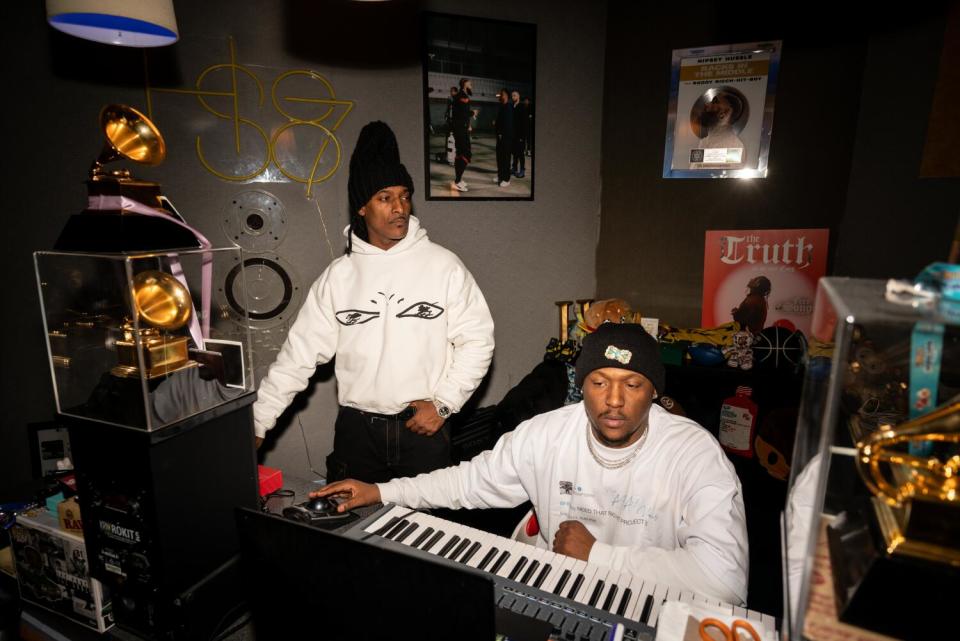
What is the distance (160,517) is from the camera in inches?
44.6

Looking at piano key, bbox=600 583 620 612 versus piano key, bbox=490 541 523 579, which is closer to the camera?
piano key, bbox=600 583 620 612

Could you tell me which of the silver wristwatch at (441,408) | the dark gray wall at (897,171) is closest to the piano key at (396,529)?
the silver wristwatch at (441,408)

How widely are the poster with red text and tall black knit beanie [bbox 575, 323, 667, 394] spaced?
1860mm

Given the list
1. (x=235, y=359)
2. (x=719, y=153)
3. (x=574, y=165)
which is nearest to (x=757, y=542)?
(x=719, y=153)

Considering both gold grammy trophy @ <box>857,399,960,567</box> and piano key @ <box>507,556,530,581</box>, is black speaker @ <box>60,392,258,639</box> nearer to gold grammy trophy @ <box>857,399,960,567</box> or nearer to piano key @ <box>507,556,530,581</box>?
piano key @ <box>507,556,530,581</box>

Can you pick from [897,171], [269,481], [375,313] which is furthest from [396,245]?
[897,171]

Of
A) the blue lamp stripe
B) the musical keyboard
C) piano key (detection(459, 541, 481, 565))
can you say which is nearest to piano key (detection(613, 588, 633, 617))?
the musical keyboard

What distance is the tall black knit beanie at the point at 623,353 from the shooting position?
1.58 m

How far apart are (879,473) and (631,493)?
1032mm

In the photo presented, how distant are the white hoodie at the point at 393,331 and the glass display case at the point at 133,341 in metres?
0.93

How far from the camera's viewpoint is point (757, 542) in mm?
2848

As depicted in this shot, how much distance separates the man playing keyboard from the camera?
137 cm

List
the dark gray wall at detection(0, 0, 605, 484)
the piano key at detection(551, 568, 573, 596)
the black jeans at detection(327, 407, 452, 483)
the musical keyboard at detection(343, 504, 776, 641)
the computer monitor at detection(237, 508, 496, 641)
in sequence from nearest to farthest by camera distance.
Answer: the computer monitor at detection(237, 508, 496, 641) < the musical keyboard at detection(343, 504, 776, 641) < the piano key at detection(551, 568, 573, 596) < the black jeans at detection(327, 407, 452, 483) < the dark gray wall at detection(0, 0, 605, 484)

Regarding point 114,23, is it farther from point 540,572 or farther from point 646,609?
point 646,609
